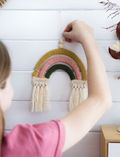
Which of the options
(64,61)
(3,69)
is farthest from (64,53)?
(3,69)

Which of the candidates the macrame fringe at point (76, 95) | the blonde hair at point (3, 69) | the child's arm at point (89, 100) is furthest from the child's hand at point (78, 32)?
the blonde hair at point (3, 69)

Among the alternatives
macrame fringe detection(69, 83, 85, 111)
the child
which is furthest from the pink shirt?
macrame fringe detection(69, 83, 85, 111)

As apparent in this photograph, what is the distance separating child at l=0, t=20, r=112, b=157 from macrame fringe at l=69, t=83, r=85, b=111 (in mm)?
218

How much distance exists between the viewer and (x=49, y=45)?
88cm

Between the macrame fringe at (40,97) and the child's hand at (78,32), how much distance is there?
11.8 inches

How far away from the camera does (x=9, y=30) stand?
2.87 feet

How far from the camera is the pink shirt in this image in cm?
45

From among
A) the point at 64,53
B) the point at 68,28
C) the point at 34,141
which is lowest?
the point at 34,141

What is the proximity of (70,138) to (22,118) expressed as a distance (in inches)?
18.4

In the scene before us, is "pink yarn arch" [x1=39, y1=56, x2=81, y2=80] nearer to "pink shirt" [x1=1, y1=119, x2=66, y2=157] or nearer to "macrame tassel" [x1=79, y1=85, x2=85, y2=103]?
"macrame tassel" [x1=79, y1=85, x2=85, y2=103]

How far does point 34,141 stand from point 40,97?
41 cm

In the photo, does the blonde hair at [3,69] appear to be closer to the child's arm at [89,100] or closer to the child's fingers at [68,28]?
the child's arm at [89,100]

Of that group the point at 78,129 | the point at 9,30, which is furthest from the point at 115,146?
the point at 9,30

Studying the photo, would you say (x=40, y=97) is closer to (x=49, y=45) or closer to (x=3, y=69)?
(x=49, y=45)
